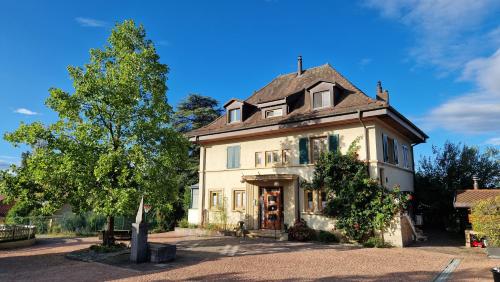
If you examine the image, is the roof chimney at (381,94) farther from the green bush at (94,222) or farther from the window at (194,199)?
the green bush at (94,222)

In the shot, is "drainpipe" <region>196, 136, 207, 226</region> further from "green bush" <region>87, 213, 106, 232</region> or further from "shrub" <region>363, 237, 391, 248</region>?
"shrub" <region>363, 237, 391, 248</region>

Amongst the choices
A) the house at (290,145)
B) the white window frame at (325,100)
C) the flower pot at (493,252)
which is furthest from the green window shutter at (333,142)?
the flower pot at (493,252)

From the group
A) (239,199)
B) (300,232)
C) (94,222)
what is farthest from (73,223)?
(300,232)

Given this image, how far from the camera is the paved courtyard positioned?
353 inches

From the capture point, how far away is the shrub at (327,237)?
16141 millimetres

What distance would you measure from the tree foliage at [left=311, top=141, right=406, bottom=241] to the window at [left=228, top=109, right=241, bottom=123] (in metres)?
6.66

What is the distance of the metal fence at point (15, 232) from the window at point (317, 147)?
14478 mm

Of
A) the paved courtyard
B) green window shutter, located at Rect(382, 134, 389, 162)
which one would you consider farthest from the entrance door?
green window shutter, located at Rect(382, 134, 389, 162)

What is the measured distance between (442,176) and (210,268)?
19.2 meters

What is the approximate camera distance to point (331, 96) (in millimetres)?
17656

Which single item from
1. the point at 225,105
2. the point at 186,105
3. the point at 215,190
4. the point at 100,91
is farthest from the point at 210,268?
the point at 186,105

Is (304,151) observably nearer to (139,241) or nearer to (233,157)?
(233,157)

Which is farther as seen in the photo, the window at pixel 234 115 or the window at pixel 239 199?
the window at pixel 234 115

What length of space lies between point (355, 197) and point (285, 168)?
4343mm
